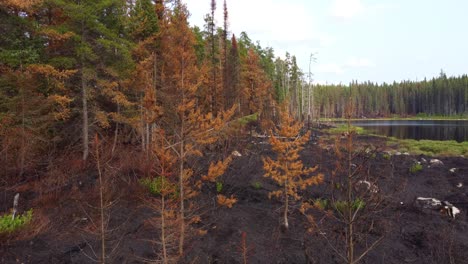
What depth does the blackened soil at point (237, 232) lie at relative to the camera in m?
6.99

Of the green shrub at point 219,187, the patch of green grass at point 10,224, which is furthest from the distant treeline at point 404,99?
the patch of green grass at point 10,224

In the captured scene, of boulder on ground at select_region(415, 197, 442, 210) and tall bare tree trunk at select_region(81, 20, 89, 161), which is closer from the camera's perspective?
boulder on ground at select_region(415, 197, 442, 210)

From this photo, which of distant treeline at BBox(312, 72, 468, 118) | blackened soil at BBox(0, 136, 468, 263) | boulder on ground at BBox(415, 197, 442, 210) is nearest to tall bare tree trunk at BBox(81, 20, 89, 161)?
blackened soil at BBox(0, 136, 468, 263)

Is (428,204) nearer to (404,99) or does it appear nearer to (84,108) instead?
(84,108)

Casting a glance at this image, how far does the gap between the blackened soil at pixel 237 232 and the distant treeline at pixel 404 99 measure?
8829cm

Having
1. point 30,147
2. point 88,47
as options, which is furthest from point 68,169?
point 88,47

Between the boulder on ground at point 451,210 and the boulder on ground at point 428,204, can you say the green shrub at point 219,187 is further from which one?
the boulder on ground at point 451,210

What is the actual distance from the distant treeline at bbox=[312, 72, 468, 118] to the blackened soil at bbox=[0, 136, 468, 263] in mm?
88285

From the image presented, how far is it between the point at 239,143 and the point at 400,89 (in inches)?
4622

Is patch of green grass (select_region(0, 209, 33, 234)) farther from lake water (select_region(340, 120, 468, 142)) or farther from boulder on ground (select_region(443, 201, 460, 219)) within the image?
lake water (select_region(340, 120, 468, 142))

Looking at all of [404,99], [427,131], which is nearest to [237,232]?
[427,131]

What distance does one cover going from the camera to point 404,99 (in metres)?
117

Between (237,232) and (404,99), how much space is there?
13042cm

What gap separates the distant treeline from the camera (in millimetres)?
101312
